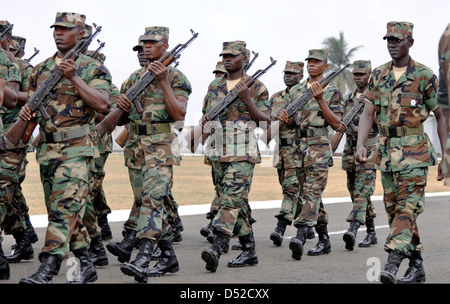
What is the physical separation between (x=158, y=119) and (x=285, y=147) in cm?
373

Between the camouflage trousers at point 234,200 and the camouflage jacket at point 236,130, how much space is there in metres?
0.11

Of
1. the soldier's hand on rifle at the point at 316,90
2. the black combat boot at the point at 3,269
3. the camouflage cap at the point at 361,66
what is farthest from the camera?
the camouflage cap at the point at 361,66

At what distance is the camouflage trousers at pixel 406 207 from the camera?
25.0 ft

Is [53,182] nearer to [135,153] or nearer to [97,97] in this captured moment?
[97,97]

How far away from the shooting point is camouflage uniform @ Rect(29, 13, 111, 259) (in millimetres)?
7262

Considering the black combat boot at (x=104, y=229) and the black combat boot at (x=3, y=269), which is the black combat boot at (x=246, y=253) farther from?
the black combat boot at (x=104, y=229)

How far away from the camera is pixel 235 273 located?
28.1 feet

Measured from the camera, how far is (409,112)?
7.83m

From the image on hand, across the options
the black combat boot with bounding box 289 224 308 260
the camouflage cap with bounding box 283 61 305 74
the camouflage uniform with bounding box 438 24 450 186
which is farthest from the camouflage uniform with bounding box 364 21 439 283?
the camouflage cap with bounding box 283 61 305 74

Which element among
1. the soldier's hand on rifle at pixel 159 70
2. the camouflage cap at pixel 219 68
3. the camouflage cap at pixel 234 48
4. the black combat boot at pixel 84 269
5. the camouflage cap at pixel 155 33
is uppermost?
the camouflage cap at pixel 155 33

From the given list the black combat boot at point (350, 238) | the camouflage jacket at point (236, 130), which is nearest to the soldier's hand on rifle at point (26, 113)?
the camouflage jacket at point (236, 130)

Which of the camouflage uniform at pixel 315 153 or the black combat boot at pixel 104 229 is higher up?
A: the camouflage uniform at pixel 315 153

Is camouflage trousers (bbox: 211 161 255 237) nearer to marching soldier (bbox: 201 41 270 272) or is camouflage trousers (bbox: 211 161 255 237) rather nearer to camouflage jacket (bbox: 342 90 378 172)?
marching soldier (bbox: 201 41 270 272)
